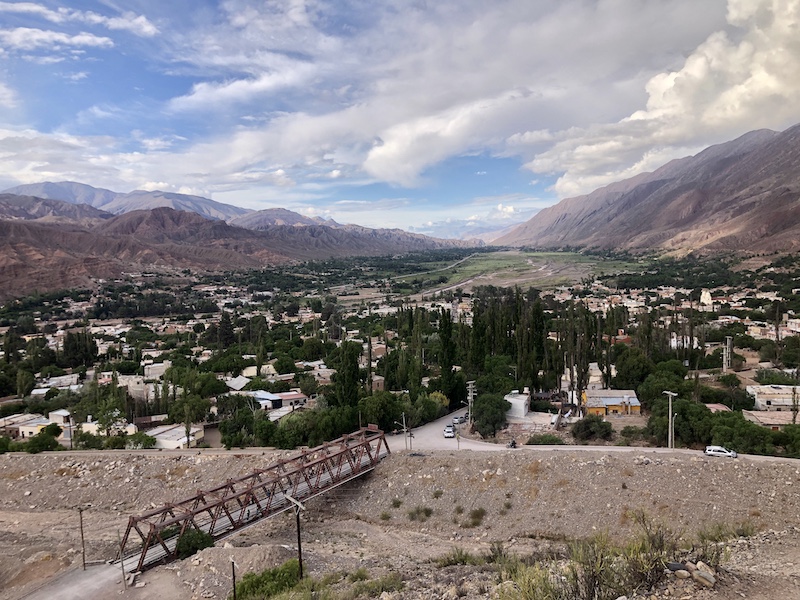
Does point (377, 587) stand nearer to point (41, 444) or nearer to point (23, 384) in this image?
point (41, 444)

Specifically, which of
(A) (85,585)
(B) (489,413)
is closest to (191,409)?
(A) (85,585)

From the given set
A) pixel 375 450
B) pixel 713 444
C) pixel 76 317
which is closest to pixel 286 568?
pixel 375 450

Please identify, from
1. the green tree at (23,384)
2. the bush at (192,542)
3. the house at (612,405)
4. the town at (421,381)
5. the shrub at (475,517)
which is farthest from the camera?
the green tree at (23,384)

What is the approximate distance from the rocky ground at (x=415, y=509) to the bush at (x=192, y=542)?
0.74 m

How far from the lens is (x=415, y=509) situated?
73.4ft

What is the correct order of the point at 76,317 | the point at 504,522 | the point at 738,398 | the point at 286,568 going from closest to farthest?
the point at 286,568, the point at 504,522, the point at 738,398, the point at 76,317

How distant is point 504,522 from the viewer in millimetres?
20984

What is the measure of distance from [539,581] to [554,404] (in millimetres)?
27927

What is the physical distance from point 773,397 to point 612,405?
32.3ft

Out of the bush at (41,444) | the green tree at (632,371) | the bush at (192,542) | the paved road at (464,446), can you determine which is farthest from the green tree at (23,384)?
the green tree at (632,371)

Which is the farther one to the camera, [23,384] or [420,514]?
[23,384]

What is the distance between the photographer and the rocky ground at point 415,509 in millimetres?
16689

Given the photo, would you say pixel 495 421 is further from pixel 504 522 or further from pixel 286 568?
pixel 286 568

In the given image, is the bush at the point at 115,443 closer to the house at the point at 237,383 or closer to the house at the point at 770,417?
the house at the point at 237,383
